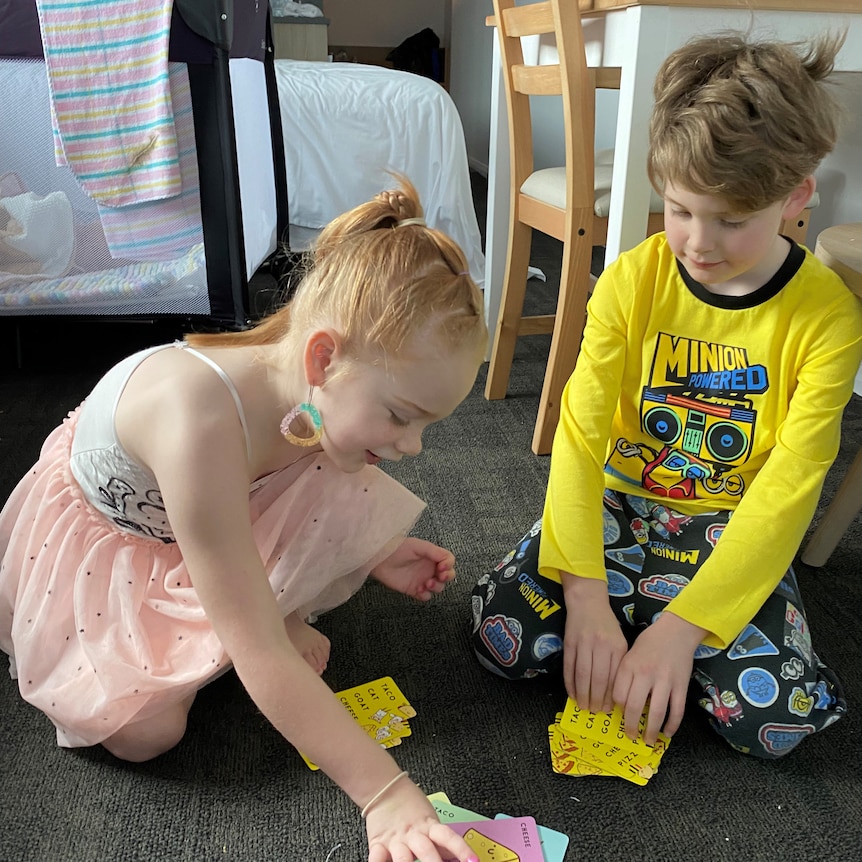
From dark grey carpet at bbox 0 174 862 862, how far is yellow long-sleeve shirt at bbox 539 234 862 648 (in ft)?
0.55

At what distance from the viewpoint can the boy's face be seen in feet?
2.83

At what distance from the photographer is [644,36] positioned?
3.92ft

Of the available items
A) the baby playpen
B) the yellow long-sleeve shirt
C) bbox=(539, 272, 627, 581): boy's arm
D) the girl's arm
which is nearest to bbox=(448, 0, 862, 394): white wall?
the yellow long-sleeve shirt

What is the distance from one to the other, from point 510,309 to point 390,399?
1.09 meters

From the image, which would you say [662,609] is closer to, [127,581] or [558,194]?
[127,581]

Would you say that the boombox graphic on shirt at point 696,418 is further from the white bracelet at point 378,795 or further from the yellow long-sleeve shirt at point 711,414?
the white bracelet at point 378,795

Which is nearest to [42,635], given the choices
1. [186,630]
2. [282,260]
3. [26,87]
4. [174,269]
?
[186,630]

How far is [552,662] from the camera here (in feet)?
3.12

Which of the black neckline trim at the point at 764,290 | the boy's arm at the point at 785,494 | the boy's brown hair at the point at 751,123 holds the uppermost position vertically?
the boy's brown hair at the point at 751,123

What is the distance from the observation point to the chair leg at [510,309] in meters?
1.72

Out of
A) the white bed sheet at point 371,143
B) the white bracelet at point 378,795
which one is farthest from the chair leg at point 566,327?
the white bed sheet at point 371,143

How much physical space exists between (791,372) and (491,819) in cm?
61

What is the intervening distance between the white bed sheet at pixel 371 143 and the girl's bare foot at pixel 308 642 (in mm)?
1847

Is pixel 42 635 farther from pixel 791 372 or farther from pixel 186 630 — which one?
pixel 791 372
